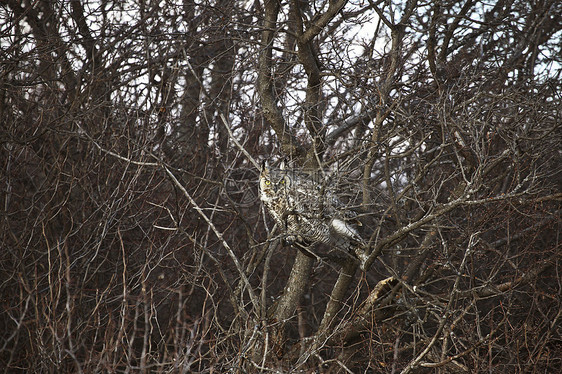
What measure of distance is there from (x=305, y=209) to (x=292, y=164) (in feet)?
2.15

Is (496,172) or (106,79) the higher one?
(106,79)

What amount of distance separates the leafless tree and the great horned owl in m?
0.22

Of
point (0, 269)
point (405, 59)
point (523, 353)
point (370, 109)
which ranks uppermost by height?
point (405, 59)

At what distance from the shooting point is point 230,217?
787 centimetres

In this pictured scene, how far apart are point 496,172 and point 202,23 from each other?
158 inches

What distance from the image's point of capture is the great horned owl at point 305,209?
4.22 m

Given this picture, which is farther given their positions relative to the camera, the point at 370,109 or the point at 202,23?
the point at 202,23

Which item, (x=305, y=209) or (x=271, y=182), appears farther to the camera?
(x=271, y=182)

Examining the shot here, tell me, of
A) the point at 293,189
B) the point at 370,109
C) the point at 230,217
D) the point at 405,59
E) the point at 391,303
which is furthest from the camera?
the point at 230,217

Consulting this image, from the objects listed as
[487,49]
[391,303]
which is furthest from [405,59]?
[391,303]

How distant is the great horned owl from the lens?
4.22m

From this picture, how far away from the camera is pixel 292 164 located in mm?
4883

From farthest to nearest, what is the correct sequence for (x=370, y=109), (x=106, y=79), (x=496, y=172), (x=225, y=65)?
1. (x=225, y=65)
2. (x=496, y=172)
3. (x=106, y=79)
4. (x=370, y=109)

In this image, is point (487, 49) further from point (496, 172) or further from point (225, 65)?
point (225, 65)
